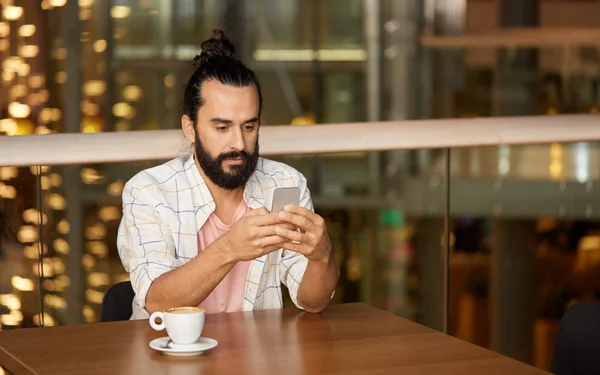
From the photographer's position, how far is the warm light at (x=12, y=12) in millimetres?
14984

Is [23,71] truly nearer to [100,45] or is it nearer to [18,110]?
[18,110]

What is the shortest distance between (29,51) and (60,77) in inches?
33.7

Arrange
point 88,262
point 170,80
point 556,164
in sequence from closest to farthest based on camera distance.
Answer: point 88,262
point 170,80
point 556,164

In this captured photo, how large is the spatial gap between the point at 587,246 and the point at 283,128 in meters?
16.7

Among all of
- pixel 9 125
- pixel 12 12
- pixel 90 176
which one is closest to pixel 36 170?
pixel 90 176

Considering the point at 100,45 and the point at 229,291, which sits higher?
the point at 100,45

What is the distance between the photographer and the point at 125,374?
4.47ft

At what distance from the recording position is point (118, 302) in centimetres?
193

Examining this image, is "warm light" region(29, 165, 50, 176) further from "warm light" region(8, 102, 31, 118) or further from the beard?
"warm light" region(8, 102, 31, 118)

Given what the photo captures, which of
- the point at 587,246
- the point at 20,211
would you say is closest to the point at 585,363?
the point at 20,211

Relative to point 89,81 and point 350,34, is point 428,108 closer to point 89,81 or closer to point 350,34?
point 350,34

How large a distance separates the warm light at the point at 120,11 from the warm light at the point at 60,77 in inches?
42.9

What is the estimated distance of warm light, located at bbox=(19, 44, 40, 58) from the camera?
48.6 ft

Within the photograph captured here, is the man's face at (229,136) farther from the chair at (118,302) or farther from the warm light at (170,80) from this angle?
the warm light at (170,80)
